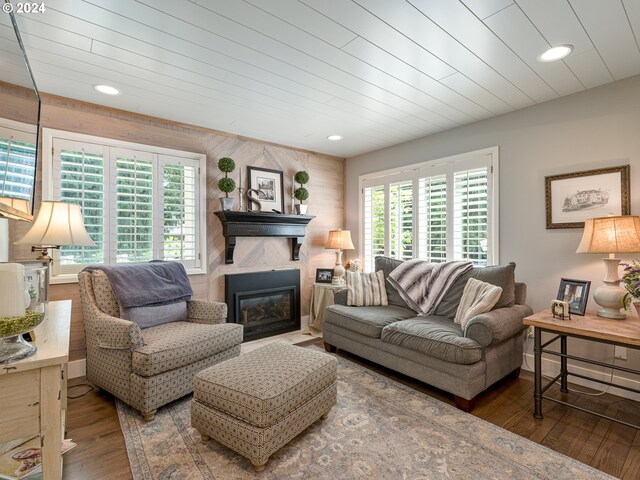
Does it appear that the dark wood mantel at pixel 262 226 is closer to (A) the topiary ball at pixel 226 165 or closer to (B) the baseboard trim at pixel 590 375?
(A) the topiary ball at pixel 226 165

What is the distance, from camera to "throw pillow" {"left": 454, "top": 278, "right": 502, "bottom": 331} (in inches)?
101

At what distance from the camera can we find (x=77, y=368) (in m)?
2.85

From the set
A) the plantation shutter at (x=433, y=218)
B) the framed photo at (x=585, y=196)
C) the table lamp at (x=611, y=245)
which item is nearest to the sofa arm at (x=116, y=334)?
the plantation shutter at (x=433, y=218)

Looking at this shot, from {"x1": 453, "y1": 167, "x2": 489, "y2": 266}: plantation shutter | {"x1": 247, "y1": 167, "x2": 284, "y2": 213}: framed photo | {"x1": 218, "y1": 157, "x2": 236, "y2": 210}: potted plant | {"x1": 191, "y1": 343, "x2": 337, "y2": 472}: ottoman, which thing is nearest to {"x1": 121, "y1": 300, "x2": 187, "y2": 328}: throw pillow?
{"x1": 191, "y1": 343, "x2": 337, "y2": 472}: ottoman

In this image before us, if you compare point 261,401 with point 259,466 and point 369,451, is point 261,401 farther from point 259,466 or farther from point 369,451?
point 369,451

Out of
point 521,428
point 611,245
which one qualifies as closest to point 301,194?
point 611,245

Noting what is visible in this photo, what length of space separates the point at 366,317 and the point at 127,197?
2.57m

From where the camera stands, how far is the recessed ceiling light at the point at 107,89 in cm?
256

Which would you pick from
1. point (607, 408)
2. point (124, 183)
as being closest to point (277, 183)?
point (124, 183)

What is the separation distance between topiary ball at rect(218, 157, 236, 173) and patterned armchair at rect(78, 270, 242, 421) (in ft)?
5.31

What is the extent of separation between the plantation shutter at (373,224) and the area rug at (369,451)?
7.74ft

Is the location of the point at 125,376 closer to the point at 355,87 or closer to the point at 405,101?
the point at 355,87

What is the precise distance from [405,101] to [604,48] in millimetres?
1330

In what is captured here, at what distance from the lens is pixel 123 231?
10.1ft
